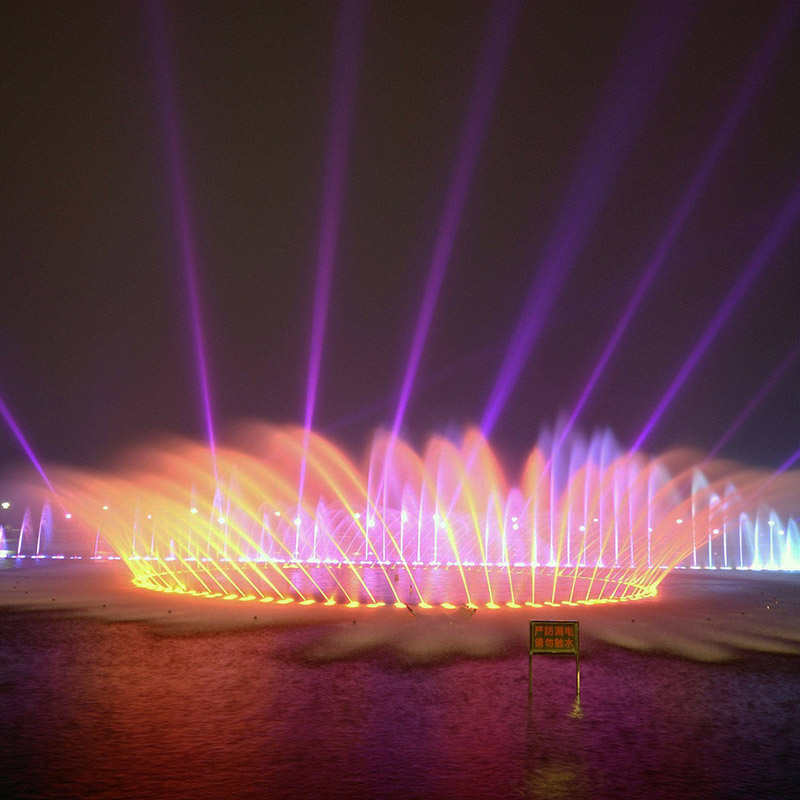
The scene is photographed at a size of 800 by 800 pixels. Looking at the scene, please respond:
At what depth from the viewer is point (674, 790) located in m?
8.00

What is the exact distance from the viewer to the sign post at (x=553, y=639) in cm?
1211

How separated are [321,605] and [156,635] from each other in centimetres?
852

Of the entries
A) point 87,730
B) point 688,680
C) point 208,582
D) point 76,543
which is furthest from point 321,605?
point 76,543

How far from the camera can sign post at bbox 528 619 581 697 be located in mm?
12109

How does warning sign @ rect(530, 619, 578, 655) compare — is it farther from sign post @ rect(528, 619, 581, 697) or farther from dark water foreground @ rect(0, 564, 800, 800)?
dark water foreground @ rect(0, 564, 800, 800)

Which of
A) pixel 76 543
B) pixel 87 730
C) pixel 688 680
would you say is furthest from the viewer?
pixel 76 543

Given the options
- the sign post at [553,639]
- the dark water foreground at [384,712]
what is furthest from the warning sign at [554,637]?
the dark water foreground at [384,712]

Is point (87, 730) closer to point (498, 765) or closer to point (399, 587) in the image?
point (498, 765)

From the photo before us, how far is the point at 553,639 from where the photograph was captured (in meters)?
12.2

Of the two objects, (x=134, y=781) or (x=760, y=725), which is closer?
(x=134, y=781)

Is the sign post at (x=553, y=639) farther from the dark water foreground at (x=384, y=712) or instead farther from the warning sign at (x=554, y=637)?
the dark water foreground at (x=384, y=712)

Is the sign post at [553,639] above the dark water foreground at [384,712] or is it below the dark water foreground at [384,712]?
above

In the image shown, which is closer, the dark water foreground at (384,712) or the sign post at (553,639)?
the dark water foreground at (384,712)

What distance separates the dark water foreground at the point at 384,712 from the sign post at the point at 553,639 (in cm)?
72
